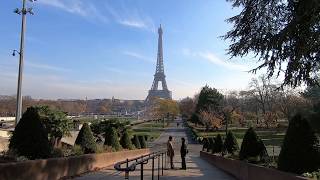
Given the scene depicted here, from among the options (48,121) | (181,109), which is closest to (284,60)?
(48,121)

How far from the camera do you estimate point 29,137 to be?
13.8 metres

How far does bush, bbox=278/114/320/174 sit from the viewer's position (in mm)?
10945

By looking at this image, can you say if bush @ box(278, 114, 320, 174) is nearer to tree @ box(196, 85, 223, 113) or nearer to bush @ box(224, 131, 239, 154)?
bush @ box(224, 131, 239, 154)

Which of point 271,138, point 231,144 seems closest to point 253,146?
point 231,144

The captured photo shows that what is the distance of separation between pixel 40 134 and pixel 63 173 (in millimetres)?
2202

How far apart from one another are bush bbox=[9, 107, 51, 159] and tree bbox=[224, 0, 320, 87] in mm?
6571

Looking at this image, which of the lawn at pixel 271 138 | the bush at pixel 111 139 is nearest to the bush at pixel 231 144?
the bush at pixel 111 139

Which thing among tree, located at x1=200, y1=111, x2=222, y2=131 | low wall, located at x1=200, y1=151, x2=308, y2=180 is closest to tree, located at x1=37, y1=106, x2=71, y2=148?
low wall, located at x1=200, y1=151, x2=308, y2=180

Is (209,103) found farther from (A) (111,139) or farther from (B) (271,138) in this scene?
(A) (111,139)

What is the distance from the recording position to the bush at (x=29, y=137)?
1378 cm

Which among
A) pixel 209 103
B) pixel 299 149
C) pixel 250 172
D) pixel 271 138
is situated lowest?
pixel 271 138

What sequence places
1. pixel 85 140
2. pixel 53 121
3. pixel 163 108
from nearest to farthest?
pixel 85 140, pixel 53 121, pixel 163 108

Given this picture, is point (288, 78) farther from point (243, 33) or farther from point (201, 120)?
point (201, 120)

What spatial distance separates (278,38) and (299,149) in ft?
11.9
